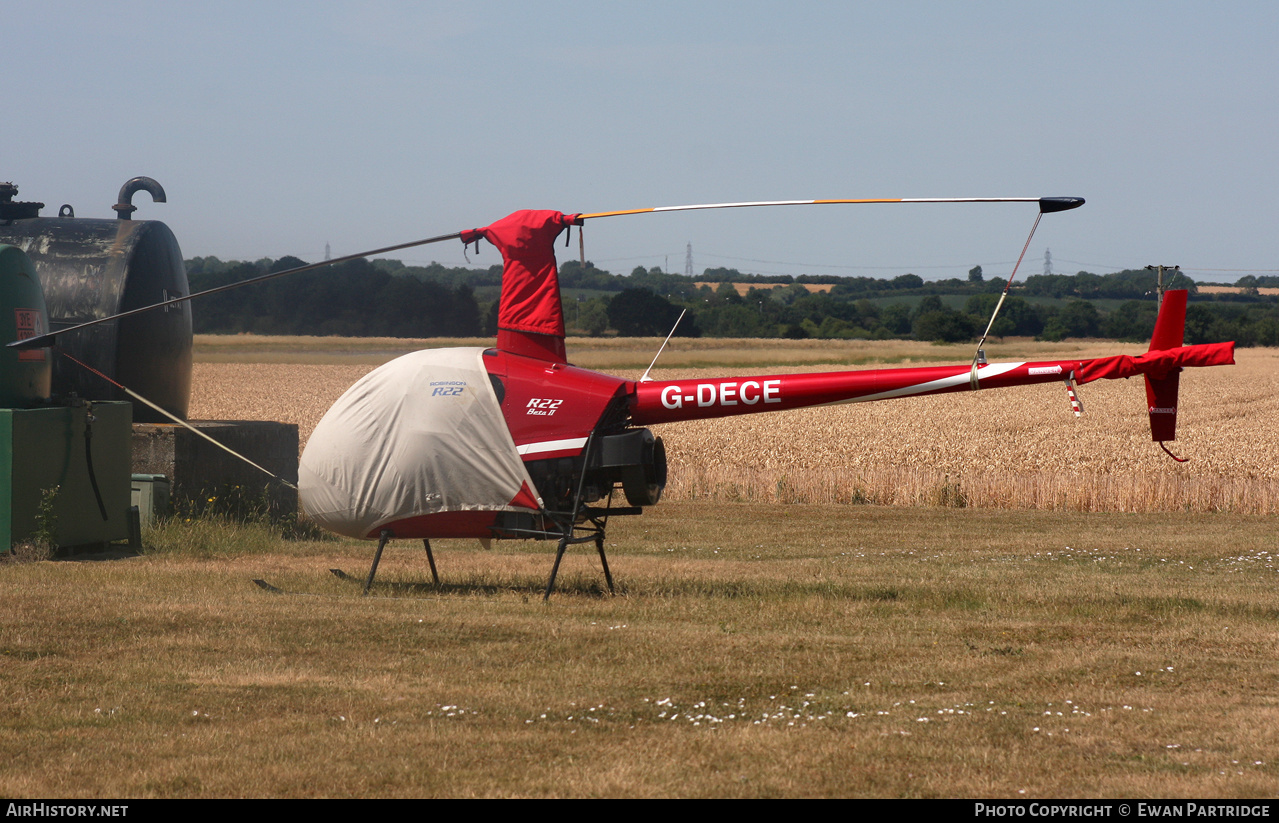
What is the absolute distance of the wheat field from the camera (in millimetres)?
18844

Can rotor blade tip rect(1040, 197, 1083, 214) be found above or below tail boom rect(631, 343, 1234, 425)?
above

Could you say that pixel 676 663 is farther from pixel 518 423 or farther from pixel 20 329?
pixel 20 329

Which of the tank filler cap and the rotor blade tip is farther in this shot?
the tank filler cap

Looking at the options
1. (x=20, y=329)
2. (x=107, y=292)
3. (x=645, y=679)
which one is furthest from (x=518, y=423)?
(x=107, y=292)

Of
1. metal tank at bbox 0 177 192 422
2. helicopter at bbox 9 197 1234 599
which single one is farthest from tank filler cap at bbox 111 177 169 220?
helicopter at bbox 9 197 1234 599

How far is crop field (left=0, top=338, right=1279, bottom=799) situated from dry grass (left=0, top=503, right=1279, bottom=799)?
0.09 feet

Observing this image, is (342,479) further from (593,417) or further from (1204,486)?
(1204,486)

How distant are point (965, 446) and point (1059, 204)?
58.0 ft

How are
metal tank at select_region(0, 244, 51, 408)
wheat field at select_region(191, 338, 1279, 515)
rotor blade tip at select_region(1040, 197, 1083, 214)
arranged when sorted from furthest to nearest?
wheat field at select_region(191, 338, 1279, 515), metal tank at select_region(0, 244, 51, 408), rotor blade tip at select_region(1040, 197, 1083, 214)

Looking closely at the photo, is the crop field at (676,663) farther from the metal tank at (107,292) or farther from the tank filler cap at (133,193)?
the tank filler cap at (133,193)

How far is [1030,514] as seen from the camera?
1797 centimetres

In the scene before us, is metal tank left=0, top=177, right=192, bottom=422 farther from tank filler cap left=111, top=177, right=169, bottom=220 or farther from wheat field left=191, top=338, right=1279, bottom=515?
wheat field left=191, top=338, right=1279, bottom=515

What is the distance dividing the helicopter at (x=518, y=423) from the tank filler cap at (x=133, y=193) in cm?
717

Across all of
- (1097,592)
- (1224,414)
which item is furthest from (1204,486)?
(1224,414)
